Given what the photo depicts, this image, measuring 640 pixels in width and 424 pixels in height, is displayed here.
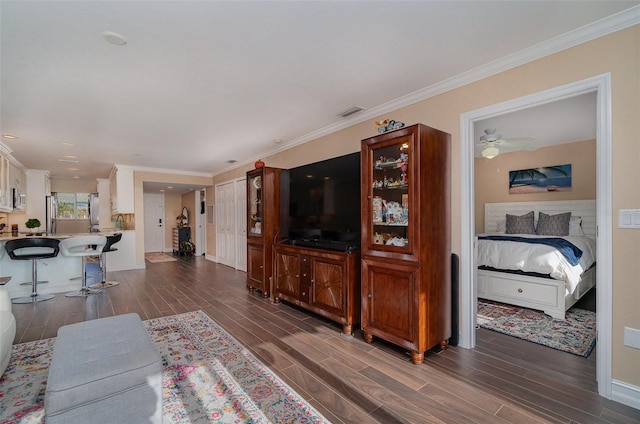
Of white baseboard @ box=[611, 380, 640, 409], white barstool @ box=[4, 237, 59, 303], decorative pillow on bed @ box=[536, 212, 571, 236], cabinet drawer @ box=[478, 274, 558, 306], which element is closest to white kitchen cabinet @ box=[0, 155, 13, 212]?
white barstool @ box=[4, 237, 59, 303]

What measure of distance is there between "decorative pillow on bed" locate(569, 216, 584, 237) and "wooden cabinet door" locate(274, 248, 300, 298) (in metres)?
4.93

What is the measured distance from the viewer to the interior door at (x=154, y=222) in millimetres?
10125

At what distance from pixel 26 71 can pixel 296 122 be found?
2.65 meters

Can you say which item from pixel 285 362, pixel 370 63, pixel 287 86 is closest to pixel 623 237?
pixel 370 63

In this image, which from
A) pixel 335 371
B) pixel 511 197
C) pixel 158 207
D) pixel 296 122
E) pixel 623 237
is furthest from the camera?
pixel 158 207

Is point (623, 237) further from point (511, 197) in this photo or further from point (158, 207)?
point (158, 207)

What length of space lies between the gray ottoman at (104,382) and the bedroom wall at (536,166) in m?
6.68

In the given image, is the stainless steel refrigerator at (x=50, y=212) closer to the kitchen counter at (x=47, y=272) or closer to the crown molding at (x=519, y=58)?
the kitchen counter at (x=47, y=272)

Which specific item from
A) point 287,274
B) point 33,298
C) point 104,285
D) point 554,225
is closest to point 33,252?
point 33,298

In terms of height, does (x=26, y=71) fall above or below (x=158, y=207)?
above

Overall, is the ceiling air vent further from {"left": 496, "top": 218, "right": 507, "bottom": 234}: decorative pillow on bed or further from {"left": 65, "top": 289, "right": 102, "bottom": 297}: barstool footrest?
{"left": 65, "top": 289, "right": 102, "bottom": 297}: barstool footrest

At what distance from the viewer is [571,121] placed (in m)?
4.25

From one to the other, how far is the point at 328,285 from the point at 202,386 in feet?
5.17

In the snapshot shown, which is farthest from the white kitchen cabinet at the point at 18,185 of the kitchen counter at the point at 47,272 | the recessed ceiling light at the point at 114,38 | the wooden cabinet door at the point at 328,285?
the wooden cabinet door at the point at 328,285
